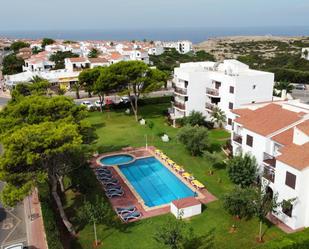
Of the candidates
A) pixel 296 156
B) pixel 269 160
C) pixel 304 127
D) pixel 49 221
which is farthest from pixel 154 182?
pixel 304 127

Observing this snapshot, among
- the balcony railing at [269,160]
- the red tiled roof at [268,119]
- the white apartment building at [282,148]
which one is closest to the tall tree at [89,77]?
the white apartment building at [282,148]

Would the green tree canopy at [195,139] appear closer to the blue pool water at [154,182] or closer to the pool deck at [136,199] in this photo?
the pool deck at [136,199]

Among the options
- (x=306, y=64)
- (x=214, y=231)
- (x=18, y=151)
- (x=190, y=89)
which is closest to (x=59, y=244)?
(x=18, y=151)

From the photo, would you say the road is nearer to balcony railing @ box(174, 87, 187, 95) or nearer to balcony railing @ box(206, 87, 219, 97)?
balcony railing @ box(174, 87, 187, 95)

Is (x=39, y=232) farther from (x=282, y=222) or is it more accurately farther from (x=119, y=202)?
(x=282, y=222)

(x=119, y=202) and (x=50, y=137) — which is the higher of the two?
(x=50, y=137)

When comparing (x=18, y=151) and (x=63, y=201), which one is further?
(x=63, y=201)

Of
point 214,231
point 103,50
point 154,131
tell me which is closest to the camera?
point 214,231
